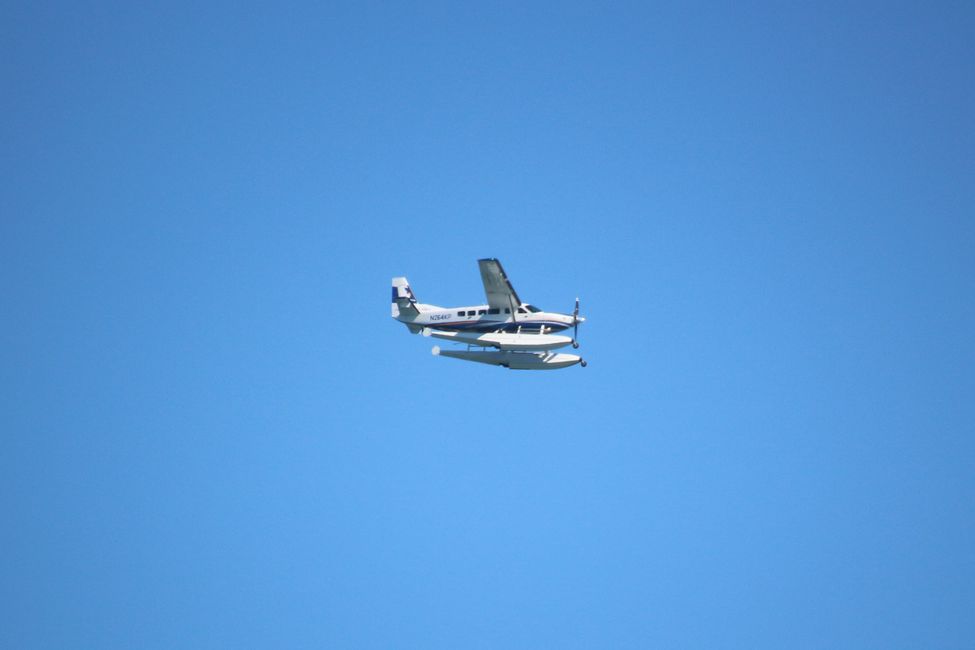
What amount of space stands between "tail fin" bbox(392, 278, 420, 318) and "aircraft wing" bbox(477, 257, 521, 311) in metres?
6.75

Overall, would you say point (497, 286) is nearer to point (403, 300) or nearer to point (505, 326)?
point (505, 326)

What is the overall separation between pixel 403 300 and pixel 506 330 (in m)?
8.55

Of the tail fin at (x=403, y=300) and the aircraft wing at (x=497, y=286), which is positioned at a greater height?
the tail fin at (x=403, y=300)

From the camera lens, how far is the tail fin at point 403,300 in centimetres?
6769

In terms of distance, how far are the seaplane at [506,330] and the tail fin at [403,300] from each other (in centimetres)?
300

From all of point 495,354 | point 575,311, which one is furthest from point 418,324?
point 575,311

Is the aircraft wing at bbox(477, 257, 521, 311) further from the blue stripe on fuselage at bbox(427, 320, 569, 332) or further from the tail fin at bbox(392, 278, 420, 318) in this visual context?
the tail fin at bbox(392, 278, 420, 318)

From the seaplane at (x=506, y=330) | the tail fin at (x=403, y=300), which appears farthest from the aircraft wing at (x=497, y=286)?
the tail fin at (x=403, y=300)

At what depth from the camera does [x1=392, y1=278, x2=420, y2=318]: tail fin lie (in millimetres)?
67688

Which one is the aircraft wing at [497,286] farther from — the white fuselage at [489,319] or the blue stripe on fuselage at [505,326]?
the blue stripe on fuselage at [505,326]

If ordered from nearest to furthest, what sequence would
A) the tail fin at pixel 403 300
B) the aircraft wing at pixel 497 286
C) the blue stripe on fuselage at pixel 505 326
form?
the aircraft wing at pixel 497 286, the blue stripe on fuselage at pixel 505 326, the tail fin at pixel 403 300

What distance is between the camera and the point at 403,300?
6762 cm

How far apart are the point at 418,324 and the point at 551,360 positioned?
10524mm

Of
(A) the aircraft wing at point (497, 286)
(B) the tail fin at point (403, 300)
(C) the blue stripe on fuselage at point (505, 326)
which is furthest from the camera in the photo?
(B) the tail fin at point (403, 300)
